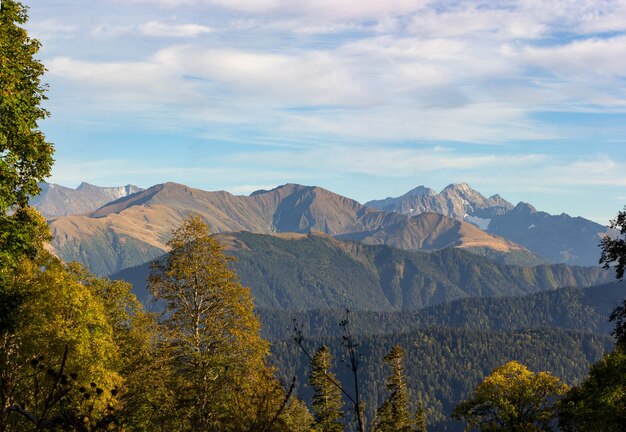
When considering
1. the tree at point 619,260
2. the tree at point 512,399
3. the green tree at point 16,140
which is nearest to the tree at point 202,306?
the green tree at point 16,140

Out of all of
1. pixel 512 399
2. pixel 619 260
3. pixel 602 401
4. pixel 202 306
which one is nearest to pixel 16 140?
pixel 202 306

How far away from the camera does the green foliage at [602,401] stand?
3897 centimetres

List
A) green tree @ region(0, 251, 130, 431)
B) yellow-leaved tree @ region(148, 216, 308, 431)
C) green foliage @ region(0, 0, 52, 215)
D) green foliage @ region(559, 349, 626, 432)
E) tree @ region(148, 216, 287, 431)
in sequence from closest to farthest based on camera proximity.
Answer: green foliage @ region(0, 0, 52, 215), green tree @ region(0, 251, 130, 431), yellow-leaved tree @ region(148, 216, 308, 431), tree @ region(148, 216, 287, 431), green foliage @ region(559, 349, 626, 432)

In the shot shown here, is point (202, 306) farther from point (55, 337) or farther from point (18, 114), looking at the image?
point (18, 114)

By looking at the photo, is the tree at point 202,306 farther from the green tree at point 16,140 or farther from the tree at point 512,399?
the tree at point 512,399

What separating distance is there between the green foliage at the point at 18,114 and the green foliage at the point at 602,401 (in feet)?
105

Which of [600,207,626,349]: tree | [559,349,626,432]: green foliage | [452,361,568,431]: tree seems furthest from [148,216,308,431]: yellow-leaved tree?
[452,361,568,431]: tree

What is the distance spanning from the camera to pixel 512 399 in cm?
5397

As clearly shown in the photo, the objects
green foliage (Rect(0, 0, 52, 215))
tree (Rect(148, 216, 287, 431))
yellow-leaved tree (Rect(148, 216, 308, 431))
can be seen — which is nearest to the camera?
green foliage (Rect(0, 0, 52, 215))

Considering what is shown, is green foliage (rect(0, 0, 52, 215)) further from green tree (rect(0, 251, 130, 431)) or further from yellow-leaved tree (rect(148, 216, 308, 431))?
yellow-leaved tree (rect(148, 216, 308, 431))

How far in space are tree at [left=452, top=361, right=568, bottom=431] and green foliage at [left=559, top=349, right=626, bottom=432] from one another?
4521 millimetres

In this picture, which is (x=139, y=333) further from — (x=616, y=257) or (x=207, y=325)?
(x=616, y=257)

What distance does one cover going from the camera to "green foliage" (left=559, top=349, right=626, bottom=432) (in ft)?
128

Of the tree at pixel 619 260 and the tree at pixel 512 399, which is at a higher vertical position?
the tree at pixel 619 260
